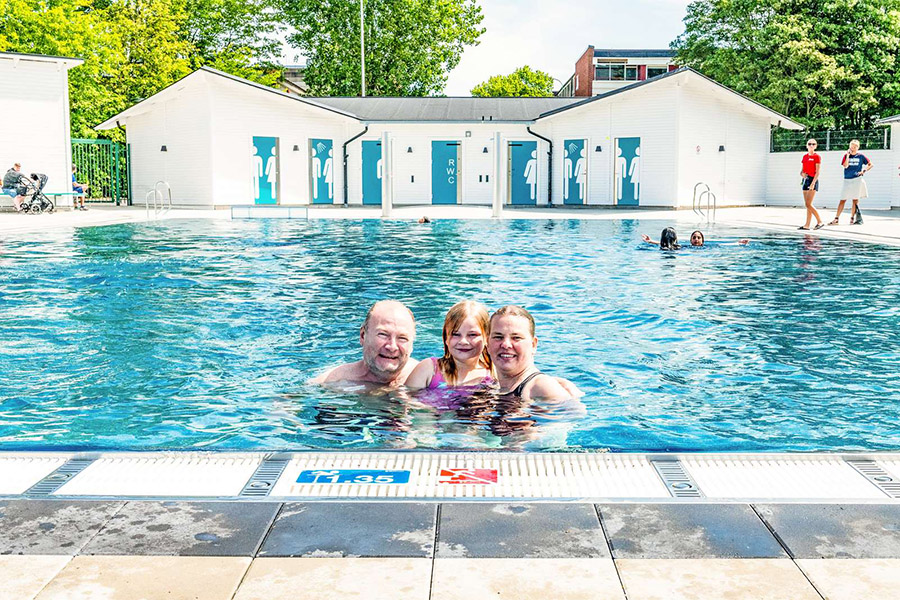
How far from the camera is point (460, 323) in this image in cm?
519

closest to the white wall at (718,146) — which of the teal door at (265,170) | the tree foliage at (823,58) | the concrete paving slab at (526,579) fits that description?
the tree foliage at (823,58)

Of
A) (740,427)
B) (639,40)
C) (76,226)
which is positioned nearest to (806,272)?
(740,427)

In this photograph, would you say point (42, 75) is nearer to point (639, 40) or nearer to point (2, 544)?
point (2, 544)

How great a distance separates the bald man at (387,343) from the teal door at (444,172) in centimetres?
2733

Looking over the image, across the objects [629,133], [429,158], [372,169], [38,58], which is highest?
[38,58]

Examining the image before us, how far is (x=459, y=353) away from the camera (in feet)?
17.2

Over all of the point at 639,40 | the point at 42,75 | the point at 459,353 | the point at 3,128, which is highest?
the point at 639,40

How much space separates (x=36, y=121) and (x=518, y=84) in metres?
59.4

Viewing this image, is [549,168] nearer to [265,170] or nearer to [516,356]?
[265,170]

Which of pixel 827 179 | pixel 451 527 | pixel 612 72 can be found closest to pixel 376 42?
pixel 612 72

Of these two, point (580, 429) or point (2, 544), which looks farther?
point (580, 429)

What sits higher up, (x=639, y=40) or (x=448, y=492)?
(x=639, y=40)

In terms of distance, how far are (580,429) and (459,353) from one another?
0.83 m

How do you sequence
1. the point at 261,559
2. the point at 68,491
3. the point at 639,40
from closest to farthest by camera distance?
the point at 261,559 → the point at 68,491 → the point at 639,40
